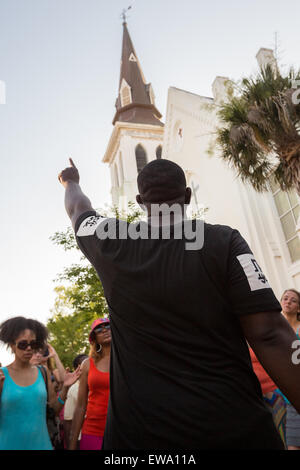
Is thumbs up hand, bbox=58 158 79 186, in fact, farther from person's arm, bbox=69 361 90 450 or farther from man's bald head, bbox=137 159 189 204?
person's arm, bbox=69 361 90 450

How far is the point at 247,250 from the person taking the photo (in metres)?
1.53

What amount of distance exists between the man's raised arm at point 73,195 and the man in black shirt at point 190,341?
343 mm

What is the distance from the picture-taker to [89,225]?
5.65ft

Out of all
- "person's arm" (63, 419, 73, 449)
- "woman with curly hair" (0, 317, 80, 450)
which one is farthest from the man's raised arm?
"person's arm" (63, 419, 73, 449)

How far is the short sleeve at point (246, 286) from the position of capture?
1.40 meters

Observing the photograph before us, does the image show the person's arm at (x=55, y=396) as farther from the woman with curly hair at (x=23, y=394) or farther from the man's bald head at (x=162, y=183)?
the man's bald head at (x=162, y=183)

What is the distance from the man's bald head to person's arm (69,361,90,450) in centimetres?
294

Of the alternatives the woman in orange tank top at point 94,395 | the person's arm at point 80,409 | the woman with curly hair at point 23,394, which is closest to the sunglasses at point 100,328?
the woman in orange tank top at point 94,395

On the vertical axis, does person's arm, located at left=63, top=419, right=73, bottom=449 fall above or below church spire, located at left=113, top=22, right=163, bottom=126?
below

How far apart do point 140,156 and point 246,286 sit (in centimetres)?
3294

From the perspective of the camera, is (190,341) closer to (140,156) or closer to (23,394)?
(23,394)

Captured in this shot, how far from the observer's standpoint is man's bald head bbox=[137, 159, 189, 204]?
1.76 metres

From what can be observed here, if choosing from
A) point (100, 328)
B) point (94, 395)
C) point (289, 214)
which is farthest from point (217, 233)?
point (289, 214)

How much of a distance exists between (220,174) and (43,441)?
15.4 meters
